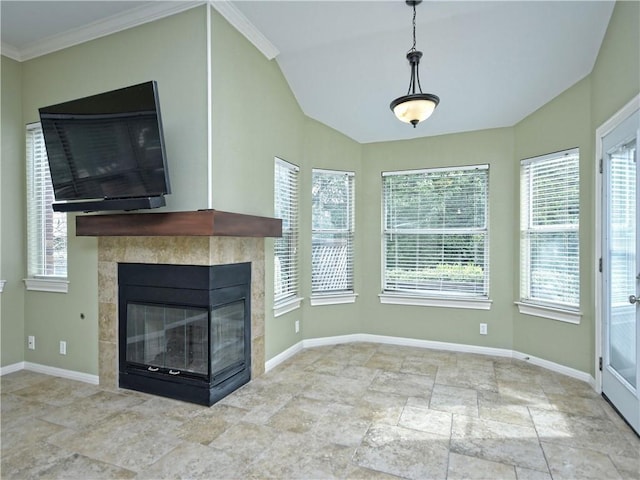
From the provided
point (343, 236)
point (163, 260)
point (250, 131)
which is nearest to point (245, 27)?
point (250, 131)

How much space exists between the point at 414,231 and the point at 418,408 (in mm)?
2223

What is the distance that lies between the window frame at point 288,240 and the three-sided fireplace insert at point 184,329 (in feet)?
2.04

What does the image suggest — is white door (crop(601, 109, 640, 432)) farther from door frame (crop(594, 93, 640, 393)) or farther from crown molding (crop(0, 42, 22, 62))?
crown molding (crop(0, 42, 22, 62))

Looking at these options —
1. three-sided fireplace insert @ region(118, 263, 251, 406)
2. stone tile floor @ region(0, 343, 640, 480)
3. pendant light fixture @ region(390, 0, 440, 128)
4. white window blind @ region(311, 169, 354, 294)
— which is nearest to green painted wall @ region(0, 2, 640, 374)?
white window blind @ region(311, 169, 354, 294)

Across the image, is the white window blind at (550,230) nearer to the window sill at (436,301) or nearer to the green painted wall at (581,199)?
the green painted wall at (581,199)

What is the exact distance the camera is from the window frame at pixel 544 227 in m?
3.50

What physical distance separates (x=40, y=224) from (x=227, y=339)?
2.33 metres

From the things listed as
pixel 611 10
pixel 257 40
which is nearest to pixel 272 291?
pixel 257 40

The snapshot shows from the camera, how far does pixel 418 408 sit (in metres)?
2.87

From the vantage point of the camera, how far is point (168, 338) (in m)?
3.09

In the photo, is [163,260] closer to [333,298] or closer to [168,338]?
[168,338]

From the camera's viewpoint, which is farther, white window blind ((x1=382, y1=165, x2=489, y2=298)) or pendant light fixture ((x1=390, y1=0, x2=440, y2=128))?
white window blind ((x1=382, y1=165, x2=489, y2=298))

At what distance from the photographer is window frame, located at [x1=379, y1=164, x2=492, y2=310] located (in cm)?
425

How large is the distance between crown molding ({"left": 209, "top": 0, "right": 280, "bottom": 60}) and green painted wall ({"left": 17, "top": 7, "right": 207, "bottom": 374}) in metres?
0.18
